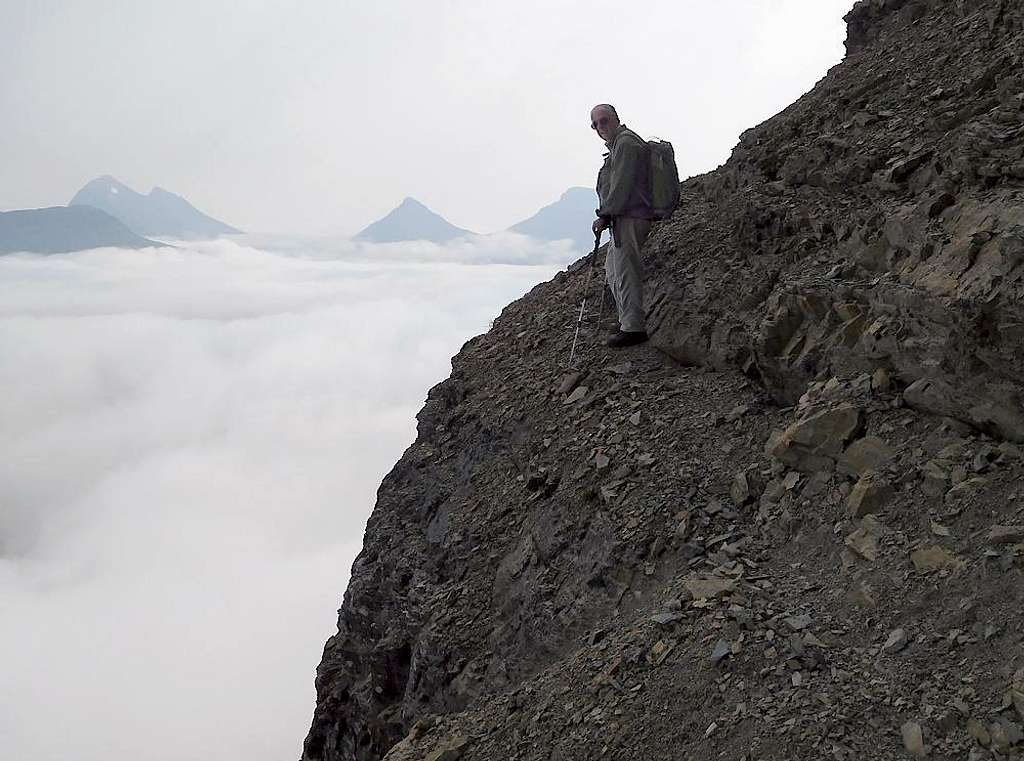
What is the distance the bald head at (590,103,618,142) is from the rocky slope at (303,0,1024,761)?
1989 millimetres

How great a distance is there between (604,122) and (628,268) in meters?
1.90

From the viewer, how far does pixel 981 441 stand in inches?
225

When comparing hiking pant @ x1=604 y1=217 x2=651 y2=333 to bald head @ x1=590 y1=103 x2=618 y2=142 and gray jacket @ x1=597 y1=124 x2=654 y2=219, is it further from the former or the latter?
bald head @ x1=590 y1=103 x2=618 y2=142

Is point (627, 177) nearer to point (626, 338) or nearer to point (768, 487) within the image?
point (626, 338)

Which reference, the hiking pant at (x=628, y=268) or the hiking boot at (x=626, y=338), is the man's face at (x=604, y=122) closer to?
the hiking pant at (x=628, y=268)

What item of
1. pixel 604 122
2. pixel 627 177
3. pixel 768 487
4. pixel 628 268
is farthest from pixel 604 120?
pixel 768 487

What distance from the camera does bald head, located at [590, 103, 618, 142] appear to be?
31.4ft

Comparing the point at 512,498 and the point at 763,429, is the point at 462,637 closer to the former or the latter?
the point at 512,498

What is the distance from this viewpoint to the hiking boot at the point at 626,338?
32.7 feet

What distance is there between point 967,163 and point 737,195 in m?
3.87

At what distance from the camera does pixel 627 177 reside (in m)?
9.52

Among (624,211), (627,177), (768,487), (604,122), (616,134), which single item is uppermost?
(604,122)

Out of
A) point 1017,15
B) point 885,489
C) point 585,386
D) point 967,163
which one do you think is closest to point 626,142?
point 585,386

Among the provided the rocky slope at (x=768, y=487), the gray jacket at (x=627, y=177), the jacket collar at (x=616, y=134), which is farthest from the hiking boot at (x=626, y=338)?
the jacket collar at (x=616, y=134)
